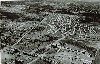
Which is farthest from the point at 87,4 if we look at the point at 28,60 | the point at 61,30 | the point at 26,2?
the point at 28,60

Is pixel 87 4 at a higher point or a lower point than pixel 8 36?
higher

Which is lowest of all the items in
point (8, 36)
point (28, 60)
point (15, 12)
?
point (28, 60)

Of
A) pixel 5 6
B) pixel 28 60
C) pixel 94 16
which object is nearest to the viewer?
pixel 28 60

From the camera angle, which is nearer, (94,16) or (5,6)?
(94,16)

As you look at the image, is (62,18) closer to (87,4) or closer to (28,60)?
(87,4)

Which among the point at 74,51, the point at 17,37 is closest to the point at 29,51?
the point at 17,37

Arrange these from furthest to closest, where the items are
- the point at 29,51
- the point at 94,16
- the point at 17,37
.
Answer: the point at 94,16 < the point at 17,37 < the point at 29,51
